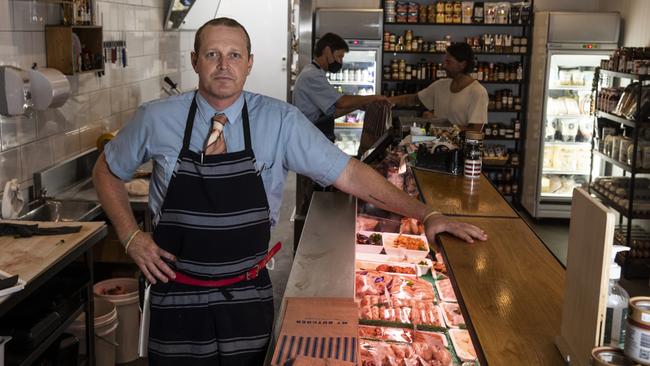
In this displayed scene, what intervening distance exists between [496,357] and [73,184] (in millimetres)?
3946

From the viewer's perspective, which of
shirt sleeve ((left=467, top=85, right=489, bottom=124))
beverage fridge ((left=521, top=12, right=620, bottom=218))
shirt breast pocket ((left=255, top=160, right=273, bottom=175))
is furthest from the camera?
beverage fridge ((left=521, top=12, right=620, bottom=218))

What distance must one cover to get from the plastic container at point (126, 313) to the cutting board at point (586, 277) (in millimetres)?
3382

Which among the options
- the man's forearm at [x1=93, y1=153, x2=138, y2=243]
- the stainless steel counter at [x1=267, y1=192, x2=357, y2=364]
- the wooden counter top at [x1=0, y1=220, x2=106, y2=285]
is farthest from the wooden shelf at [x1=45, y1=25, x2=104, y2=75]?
the man's forearm at [x1=93, y1=153, x2=138, y2=243]

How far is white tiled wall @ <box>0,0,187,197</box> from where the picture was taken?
13.6 feet

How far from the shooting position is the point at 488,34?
29.7 feet

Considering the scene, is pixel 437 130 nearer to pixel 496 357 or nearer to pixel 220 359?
pixel 220 359

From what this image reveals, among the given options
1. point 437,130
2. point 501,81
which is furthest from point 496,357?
point 501,81

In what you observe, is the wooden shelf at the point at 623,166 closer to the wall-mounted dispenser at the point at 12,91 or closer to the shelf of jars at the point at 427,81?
the shelf of jars at the point at 427,81

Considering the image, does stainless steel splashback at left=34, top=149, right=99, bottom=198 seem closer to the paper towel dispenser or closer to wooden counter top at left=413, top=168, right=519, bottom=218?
the paper towel dispenser

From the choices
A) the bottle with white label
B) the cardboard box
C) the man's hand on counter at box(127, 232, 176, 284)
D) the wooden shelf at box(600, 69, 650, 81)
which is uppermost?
the wooden shelf at box(600, 69, 650, 81)

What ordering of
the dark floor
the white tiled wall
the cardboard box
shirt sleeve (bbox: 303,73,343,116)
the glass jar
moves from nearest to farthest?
the cardboard box → the glass jar → the white tiled wall → the dark floor → shirt sleeve (bbox: 303,73,343,116)

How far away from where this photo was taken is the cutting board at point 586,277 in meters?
1.40

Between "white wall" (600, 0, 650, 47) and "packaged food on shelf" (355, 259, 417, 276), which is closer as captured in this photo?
"packaged food on shelf" (355, 259, 417, 276)

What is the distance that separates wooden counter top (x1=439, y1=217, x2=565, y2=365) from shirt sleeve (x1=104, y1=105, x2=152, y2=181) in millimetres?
1080
